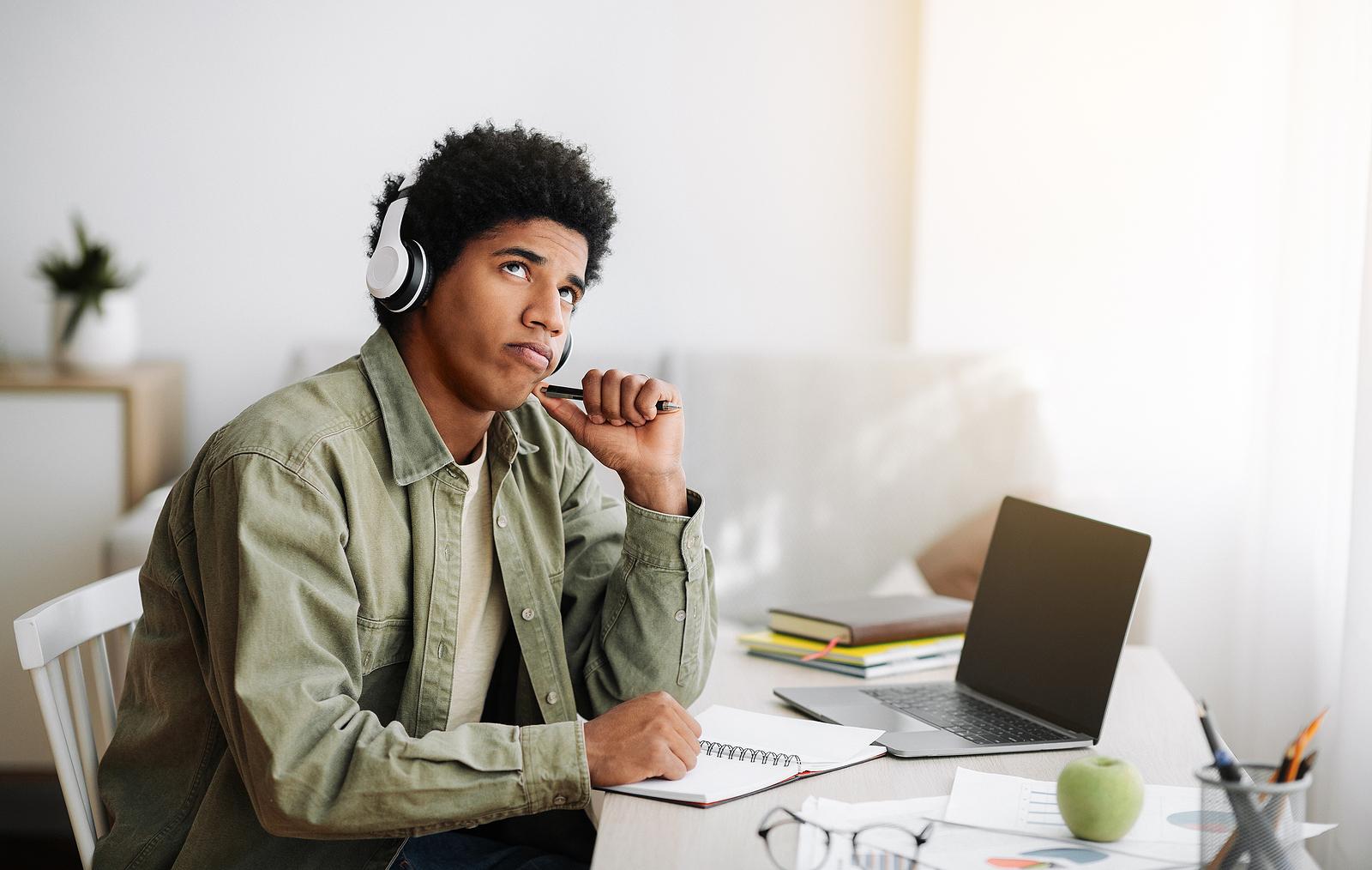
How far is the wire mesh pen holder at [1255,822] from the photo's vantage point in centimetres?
67

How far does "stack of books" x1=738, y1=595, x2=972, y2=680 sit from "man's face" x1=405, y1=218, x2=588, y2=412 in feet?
1.72

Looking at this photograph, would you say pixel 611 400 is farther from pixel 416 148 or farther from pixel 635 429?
pixel 416 148

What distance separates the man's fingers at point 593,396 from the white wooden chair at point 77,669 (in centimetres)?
59

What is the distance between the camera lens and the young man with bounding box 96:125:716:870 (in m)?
0.88

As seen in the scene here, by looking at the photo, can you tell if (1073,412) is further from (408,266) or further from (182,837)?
(182,837)

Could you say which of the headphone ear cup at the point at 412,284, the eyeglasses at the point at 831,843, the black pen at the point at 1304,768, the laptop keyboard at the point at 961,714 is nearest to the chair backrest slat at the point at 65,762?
the headphone ear cup at the point at 412,284

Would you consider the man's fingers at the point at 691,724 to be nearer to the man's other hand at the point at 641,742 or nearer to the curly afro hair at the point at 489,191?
the man's other hand at the point at 641,742

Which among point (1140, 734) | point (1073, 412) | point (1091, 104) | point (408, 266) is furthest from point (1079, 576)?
point (1091, 104)

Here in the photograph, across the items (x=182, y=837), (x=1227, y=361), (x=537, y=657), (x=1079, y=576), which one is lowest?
(x=182, y=837)

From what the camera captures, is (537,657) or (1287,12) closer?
(537,657)

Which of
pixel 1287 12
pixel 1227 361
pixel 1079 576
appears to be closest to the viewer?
pixel 1079 576

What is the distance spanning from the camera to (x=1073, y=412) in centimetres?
269

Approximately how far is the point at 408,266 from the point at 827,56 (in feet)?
6.45

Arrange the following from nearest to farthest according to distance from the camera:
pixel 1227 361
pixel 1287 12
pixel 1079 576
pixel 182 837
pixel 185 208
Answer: pixel 182 837 → pixel 1079 576 → pixel 1287 12 → pixel 1227 361 → pixel 185 208
